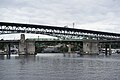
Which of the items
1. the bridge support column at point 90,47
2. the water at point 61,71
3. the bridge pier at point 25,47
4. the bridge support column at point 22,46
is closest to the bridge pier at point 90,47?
the bridge support column at point 90,47

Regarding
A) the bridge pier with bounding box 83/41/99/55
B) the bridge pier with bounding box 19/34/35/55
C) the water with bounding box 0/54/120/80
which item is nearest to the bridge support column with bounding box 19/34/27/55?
the bridge pier with bounding box 19/34/35/55

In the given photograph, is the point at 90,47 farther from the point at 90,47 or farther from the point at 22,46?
the point at 22,46

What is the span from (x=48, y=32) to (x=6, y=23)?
2904cm

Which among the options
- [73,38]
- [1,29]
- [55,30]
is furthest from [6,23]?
[73,38]

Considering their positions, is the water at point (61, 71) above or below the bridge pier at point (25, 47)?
below

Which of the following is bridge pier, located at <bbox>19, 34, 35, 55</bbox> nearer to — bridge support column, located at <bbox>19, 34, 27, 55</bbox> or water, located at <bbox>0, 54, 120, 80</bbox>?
bridge support column, located at <bbox>19, 34, 27, 55</bbox>

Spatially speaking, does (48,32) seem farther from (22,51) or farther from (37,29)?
(22,51)

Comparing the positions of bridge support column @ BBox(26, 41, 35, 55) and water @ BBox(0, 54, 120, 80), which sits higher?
bridge support column @ BBox(26, 41, 35, 55)

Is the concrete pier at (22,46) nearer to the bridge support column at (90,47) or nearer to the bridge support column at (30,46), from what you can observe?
the bridge support column at (30,46)

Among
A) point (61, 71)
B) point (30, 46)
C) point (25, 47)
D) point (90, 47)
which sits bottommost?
point (61, 71)

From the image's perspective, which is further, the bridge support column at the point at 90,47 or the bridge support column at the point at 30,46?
the bridge support column at the point at 90,47

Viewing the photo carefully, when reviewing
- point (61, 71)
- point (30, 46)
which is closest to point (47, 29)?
point (30, 46)

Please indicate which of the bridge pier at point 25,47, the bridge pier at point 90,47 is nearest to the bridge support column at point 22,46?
the bridge pier at point 25,47

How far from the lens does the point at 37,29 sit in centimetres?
17888
